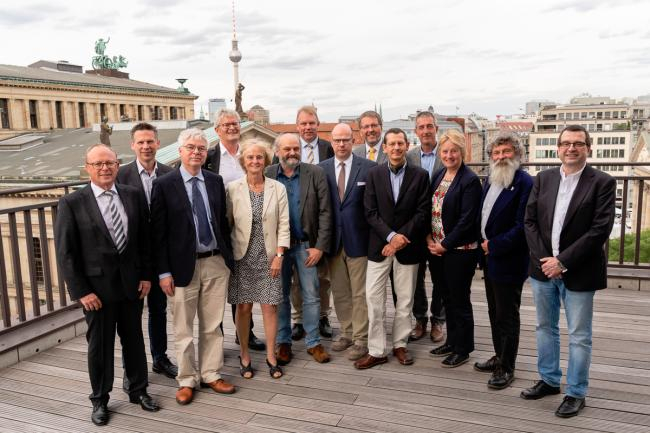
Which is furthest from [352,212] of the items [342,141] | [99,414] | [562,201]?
[99,414]

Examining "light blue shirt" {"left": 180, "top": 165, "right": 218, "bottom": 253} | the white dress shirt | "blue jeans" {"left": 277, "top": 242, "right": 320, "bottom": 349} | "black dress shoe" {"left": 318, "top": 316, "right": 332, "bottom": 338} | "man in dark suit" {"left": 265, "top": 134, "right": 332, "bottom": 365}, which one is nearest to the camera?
the white dress shirt

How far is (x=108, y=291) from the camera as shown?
336cm

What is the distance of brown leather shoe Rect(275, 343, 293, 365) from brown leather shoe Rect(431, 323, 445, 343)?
135 centimetres

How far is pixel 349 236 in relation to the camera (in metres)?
4.28

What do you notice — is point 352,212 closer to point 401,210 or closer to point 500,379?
point 401,210

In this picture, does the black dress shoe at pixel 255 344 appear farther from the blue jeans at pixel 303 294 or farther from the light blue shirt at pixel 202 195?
the light blue shirt at pixel 202 195

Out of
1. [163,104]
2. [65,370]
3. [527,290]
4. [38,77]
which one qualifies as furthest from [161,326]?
[163,104]

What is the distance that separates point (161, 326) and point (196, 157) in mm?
1496

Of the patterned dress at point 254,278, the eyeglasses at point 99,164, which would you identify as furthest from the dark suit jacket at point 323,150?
the eyeglasses at point 99,164

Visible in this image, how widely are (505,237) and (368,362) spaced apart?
1.51 meters

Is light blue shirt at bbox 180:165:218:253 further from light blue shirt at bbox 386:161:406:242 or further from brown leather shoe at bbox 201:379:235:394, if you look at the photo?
light blue shirt at bbox 386:161:406:242

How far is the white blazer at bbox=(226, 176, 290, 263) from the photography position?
392 cm

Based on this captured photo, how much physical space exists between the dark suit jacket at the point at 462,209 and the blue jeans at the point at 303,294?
1.16 meters

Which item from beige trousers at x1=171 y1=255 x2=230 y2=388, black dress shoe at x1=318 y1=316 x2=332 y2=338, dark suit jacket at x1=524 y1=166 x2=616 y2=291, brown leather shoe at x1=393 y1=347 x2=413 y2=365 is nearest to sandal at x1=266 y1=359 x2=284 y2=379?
beige trousers at x1=171 y1=255 x2=230 y2=388
